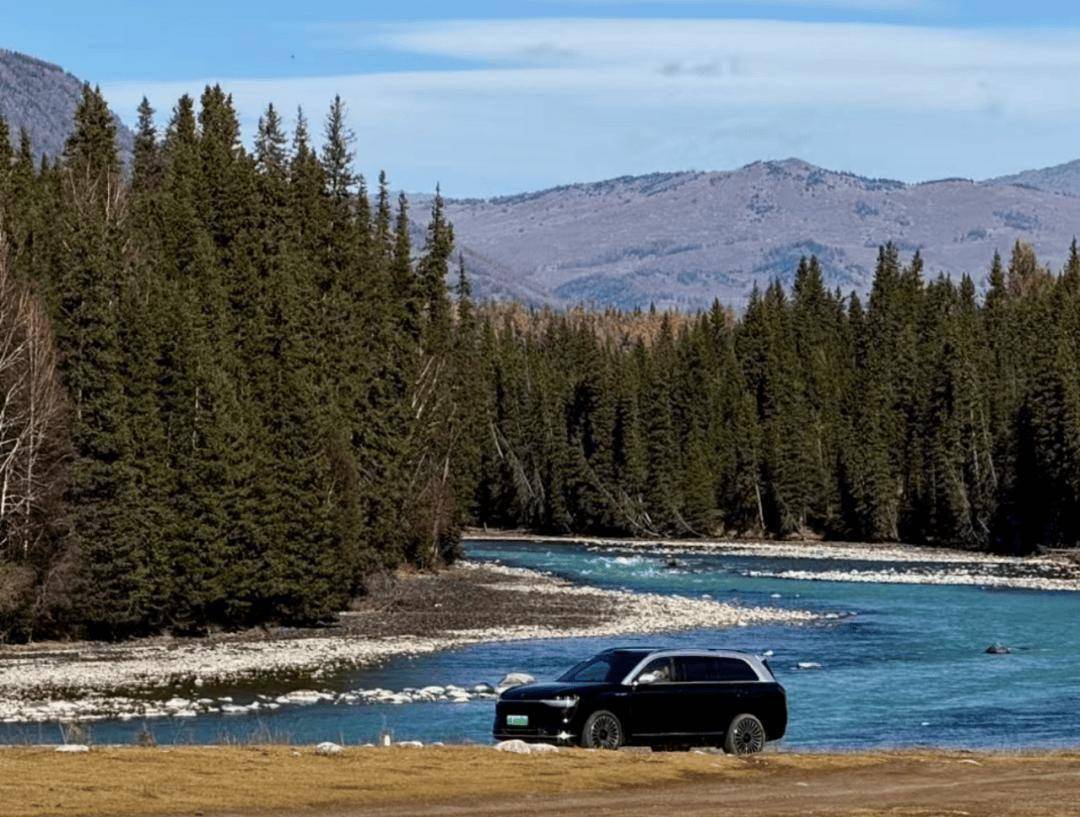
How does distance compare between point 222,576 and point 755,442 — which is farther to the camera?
point 755,442

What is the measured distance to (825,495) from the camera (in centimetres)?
15538

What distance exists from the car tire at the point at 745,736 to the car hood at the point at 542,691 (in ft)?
8.63

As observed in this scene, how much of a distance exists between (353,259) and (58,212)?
689 inches

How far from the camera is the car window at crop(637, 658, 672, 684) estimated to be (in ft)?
105

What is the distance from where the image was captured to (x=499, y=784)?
89.1ft

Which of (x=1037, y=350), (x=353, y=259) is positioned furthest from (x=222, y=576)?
(x=1037, y=350)

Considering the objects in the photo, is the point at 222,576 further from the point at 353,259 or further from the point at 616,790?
the point at 616,790

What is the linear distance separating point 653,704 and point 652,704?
2 centimetres

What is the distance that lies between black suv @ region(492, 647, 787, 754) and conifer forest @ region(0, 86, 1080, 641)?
3364 centimetres

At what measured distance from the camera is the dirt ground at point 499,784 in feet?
80.7

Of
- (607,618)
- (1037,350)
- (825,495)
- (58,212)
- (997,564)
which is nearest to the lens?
(607,618)

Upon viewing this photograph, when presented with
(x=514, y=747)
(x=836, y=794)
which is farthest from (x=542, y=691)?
(x=836, y=794)

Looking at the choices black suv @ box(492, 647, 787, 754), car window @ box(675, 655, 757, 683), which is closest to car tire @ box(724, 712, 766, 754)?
black suv @ box(492, 647, 787, 754)

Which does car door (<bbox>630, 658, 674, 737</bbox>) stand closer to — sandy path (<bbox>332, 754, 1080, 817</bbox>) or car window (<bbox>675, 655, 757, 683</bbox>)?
car window (<bbox>675, 655, 757, 683</bbox>)
